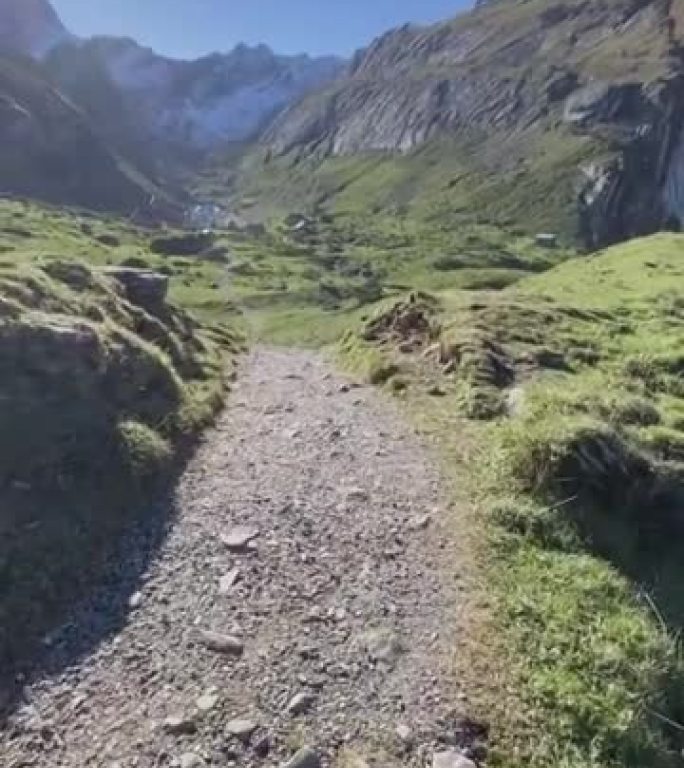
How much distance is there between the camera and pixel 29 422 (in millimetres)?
22719

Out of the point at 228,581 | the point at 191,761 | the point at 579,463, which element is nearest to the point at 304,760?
the point at 191,761

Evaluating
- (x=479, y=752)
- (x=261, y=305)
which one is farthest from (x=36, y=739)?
(x=261, y=305)

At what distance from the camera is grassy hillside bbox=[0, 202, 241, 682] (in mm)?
18578

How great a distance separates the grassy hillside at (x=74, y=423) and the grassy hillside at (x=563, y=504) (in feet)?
24.2

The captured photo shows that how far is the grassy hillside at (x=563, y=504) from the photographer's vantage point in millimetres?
16422

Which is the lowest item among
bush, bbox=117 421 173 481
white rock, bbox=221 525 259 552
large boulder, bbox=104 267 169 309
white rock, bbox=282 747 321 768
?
white rock, bbox=282 747 321 768

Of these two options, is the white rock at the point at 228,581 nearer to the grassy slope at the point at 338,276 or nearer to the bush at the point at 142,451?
the bush at the point at 142,451

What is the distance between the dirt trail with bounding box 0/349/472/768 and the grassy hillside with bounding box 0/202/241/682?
120cm

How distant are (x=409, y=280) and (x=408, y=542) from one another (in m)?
120

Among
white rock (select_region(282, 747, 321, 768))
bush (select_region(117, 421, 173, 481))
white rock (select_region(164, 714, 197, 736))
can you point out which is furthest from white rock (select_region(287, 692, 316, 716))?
bush (select_region(117, 421, 173, 481))

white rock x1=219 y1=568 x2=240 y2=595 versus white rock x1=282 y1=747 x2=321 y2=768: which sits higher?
white rock x1=219 y1=568 x2=240 y2=595

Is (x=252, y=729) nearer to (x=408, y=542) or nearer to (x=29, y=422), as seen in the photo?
(x=408, y=542)

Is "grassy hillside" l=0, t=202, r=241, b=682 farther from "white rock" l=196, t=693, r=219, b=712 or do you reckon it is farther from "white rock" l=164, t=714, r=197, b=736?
"white rock" l=196, t=693, r=219, b=712

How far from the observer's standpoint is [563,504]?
2327 cm
